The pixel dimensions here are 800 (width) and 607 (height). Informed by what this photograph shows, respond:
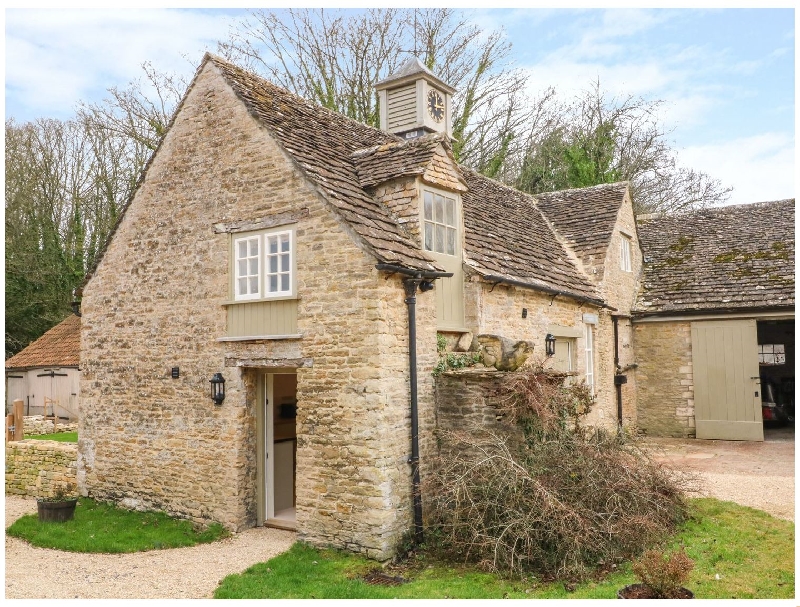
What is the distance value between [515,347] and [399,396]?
89.7 inches

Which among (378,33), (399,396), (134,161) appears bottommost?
(399,396)

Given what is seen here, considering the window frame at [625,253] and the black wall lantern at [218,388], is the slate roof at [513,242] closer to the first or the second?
the window frame at [625,253]

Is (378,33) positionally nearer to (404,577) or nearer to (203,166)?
(203,166)

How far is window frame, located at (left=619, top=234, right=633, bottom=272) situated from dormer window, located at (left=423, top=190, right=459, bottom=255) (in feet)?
27.4

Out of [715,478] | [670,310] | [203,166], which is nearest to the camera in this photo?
[203,166]

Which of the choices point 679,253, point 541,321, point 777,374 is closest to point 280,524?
point 541,321

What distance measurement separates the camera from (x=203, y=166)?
10883 millimetres

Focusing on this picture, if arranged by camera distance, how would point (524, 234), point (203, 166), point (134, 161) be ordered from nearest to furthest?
1. point (203, 166)
2. point (524, 234)
3. point (134, 161)

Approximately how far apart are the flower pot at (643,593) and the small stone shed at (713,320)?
36.5ft

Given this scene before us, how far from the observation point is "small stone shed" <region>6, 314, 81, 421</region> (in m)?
23.1

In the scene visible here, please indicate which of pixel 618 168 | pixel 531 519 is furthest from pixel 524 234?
pixel 618 168

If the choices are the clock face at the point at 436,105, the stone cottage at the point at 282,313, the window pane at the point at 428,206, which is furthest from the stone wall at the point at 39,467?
the clock face at the point at 436,105

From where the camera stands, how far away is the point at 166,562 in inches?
350

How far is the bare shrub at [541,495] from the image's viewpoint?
25.7 feet
